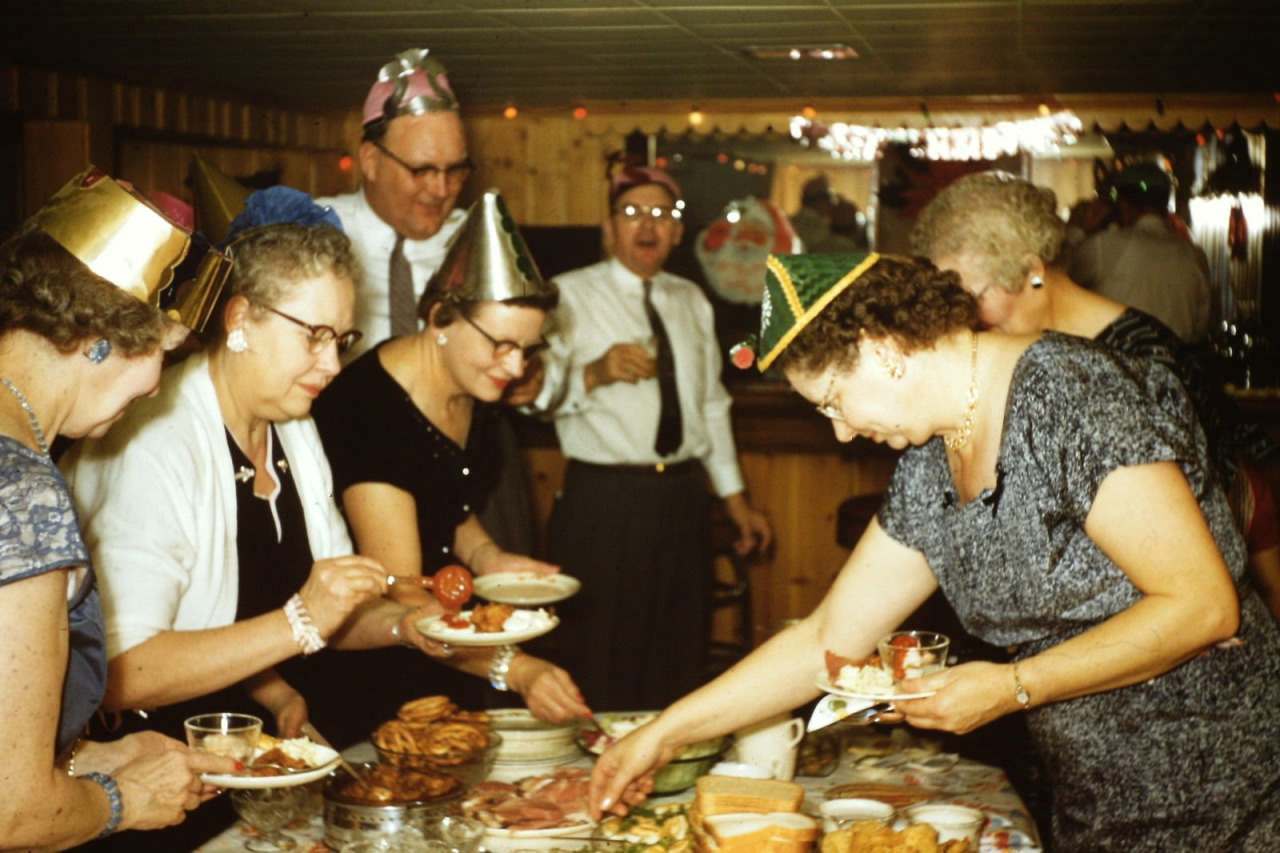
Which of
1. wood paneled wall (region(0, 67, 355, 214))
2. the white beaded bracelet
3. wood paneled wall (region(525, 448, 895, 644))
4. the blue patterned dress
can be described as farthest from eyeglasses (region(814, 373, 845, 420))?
wood paneled wall (region(525, 448, 895, 644))

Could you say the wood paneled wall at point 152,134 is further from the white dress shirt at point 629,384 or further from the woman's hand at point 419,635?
the woman's hand at point 419,635

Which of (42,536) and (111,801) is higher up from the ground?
(42,536)

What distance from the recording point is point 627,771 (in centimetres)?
236

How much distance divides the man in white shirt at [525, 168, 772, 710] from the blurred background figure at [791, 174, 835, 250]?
2263 mm

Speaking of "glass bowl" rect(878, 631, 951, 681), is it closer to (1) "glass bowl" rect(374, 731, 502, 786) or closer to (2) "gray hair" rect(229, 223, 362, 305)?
(1) "glass bowl" rect(374, 731, 502, 786)

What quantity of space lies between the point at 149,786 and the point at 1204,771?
1541 millimetres

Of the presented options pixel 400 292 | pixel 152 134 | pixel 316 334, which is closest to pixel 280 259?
pixel 316 334

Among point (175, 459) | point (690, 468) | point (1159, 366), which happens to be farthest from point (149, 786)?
point (690, 468)

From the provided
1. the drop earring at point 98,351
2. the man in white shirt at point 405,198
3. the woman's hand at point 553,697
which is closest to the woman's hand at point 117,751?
the drop earring at point 98,351

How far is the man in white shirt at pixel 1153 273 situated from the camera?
6418mm

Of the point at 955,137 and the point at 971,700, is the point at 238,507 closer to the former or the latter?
the point at 971,700

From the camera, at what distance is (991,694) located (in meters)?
2.06

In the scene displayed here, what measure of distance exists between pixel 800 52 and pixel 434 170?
1.74 m

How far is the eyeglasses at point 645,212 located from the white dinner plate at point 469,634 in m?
2.92
